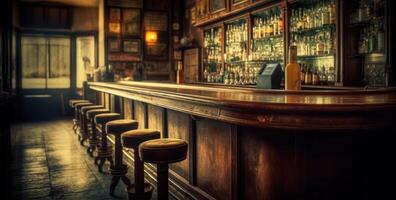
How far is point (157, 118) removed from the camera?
3.98m

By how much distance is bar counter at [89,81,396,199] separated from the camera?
163 cm

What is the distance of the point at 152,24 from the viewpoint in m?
9.62

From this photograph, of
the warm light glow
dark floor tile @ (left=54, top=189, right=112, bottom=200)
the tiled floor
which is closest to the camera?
dark floor tile @ (left=54, top=189, right=112, bottom=200)

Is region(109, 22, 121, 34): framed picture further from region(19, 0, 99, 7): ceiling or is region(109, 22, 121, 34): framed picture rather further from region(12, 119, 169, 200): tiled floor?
region(12, 119, 169, 200): tiled floor

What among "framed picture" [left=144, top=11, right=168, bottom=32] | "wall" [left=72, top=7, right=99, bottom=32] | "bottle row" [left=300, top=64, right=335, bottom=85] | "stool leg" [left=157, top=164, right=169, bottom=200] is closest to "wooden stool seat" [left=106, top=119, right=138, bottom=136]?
"stool leg" [left=157, top=164, right=169, bottom=200]

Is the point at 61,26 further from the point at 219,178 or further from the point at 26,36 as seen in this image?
the point at 219,178

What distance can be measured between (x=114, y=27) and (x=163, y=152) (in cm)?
758

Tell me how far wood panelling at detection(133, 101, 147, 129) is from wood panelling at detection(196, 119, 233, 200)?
1.60m

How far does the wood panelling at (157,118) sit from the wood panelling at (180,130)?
0.10 m

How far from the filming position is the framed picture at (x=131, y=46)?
941cm

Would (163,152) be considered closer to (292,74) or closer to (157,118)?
(292,74)

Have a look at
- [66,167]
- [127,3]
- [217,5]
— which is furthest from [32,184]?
[127,3]

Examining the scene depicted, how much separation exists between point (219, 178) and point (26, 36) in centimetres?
1010

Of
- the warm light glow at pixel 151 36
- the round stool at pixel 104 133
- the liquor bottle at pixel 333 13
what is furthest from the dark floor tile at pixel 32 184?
the warm light glow at pixel 151 36
